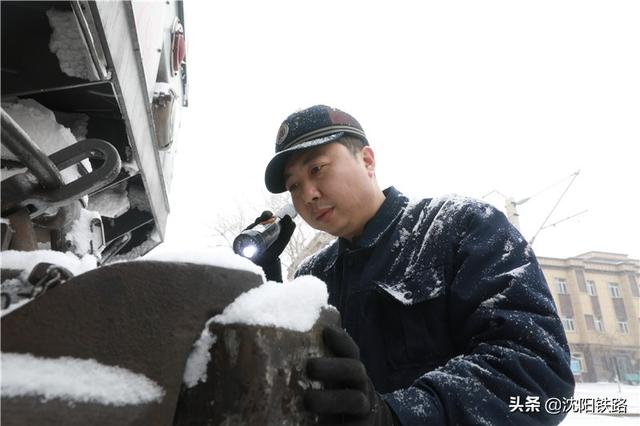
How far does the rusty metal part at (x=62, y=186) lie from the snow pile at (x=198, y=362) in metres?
0.83

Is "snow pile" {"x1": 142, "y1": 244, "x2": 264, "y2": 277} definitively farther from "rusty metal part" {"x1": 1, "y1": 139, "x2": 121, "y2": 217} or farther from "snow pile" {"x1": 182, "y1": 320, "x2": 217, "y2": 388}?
"rusty metal part" {"x1": 1, "y1": 139, "x2": 121, "y2": 217}

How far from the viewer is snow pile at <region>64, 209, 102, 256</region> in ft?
7.06

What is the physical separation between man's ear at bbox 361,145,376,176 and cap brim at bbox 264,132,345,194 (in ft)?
0.79

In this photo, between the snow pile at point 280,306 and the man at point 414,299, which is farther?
the man at point 414,299

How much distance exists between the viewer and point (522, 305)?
67.2 inches

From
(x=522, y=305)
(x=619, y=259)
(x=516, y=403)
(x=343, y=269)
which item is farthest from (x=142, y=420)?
(x=619, y=259)

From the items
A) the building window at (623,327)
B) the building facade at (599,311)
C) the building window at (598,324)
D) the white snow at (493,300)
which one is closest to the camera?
the white snow at (493,300)

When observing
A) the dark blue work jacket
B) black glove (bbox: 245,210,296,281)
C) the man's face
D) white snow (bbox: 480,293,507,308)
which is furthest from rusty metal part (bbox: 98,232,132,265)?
white snow (bbox: 480,293,507,308)

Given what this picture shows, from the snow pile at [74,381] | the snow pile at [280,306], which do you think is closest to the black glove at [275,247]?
the snow pile at [280,306]

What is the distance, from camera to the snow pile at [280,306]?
A: 3.41 ft

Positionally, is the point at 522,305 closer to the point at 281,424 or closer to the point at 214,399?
the point at 281,424

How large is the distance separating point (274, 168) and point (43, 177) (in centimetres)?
127

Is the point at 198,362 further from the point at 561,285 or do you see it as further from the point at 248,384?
the point at 561,285

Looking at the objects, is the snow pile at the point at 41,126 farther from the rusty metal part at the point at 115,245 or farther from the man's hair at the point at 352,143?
the man's hair at the point at 352,143
